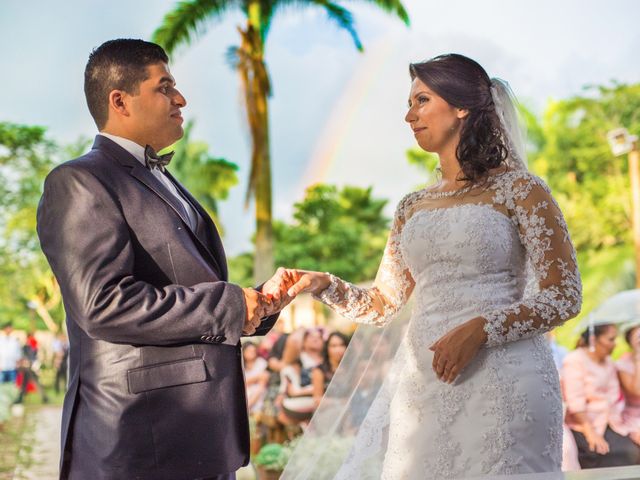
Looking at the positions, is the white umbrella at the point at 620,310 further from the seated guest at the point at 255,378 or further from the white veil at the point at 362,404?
the white veil at the point at 362,404

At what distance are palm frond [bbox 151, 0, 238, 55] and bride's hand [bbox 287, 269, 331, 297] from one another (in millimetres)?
12340

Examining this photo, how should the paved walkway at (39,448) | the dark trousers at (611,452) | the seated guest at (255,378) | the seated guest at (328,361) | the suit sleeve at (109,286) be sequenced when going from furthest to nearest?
the paved walkway at (39,448) → the seated guest at (255,378) → the seated guest at (328,361) → the dark trousers at (611,452) → the suit sleeve at (109,286)

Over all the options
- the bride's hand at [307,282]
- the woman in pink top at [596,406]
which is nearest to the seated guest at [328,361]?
the woman in pink top at [596,406]

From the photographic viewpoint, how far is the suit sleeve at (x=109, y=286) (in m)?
1.97

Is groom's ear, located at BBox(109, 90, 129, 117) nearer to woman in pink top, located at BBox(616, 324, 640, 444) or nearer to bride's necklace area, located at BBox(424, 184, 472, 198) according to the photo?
bride's necklace area, located at BBox(424, 184, 472, 198)

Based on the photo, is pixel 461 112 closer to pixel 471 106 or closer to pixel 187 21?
pixel 471 106

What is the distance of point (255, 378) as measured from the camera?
27.3ft

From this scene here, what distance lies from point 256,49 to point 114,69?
1294 cm

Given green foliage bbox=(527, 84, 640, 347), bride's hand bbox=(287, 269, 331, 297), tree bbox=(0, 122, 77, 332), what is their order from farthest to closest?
tree bbox=(0, 122, 77, 332), green foliage bbox=(527, 84, 640, 347), bride's hand bbox=(287, 269, 331, 297)

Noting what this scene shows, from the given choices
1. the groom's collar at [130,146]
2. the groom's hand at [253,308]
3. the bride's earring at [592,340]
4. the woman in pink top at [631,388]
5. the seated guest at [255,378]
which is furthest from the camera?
the seated guest at [255,378]

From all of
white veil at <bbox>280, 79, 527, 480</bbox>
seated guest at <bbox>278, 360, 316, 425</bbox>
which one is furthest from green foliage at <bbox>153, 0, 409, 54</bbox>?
white veil at <bbox>280, 79, 527, 480</bbox>

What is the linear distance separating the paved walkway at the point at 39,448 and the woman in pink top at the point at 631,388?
584 centimetres

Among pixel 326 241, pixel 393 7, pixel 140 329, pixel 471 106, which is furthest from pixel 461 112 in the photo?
pixel 326 241

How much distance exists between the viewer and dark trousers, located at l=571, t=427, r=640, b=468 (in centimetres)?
642
